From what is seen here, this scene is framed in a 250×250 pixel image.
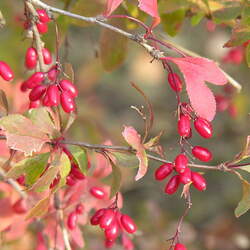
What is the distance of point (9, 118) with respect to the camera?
1148 mm

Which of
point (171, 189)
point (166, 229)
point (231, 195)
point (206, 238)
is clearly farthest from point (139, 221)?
point (171, 189)

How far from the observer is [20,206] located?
1.66 meters

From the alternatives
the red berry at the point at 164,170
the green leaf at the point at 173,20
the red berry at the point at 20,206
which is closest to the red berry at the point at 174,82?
the red berry at the point at 164,170

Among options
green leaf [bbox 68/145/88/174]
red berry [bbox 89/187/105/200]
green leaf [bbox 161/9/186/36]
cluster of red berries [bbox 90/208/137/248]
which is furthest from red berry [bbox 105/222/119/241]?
green leaf [bbox 161/9/186/36]

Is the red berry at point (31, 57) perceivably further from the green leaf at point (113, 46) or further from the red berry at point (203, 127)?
the red berry at point (203, 127)

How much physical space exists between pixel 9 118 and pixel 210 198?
2.75m

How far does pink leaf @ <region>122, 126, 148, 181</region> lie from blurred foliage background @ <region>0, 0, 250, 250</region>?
0.77 m

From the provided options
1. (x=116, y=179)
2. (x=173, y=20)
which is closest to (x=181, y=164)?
(x=116, y=179)

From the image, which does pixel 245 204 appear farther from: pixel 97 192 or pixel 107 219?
pixel 97 192

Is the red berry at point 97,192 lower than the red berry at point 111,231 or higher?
lower

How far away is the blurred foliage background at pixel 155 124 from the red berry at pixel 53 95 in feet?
2.07

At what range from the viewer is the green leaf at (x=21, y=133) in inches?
45.0

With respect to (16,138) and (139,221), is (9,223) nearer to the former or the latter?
(16,138)

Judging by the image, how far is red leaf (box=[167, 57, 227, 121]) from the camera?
3.67 feet
